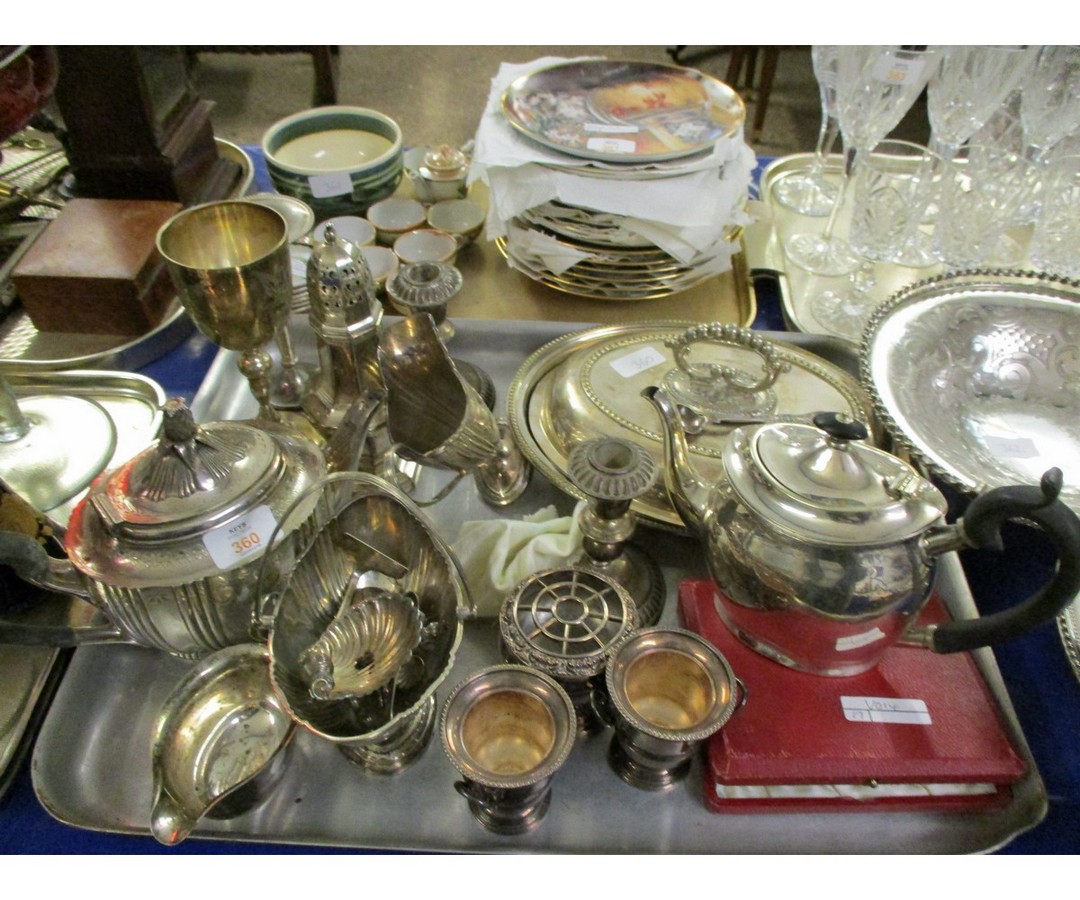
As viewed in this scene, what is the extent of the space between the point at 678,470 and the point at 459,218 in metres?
0.66

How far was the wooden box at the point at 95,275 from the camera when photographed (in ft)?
2.94

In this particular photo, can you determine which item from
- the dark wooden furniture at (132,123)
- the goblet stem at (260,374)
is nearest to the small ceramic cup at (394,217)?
the dark wooden furniture at (132,123)

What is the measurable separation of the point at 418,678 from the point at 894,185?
33.6 inches

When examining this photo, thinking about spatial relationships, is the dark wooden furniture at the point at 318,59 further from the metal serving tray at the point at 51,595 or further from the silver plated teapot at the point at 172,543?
the silver plated teapot at the point at 172,543

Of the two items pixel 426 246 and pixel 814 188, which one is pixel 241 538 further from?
pixel 814 188

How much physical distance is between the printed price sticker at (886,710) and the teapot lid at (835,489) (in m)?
0.16

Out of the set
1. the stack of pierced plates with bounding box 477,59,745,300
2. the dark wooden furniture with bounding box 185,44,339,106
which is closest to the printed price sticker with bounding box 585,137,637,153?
the stack of pierced plates with bounding box 477,59,745,300

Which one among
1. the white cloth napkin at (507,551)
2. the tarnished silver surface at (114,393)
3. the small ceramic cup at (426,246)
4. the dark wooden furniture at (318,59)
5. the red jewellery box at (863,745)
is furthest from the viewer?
the dark wooden furniture at (318,59)

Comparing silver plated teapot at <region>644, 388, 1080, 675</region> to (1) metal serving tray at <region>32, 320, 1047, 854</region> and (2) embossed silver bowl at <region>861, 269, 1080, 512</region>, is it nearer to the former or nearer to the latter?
(1) metal serving tray at <region>32, 320, 1047, 854</region>

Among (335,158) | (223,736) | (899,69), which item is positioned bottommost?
(223,736)

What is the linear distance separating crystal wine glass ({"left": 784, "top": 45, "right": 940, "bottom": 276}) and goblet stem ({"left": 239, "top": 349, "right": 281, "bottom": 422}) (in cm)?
76

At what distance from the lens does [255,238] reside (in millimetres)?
767

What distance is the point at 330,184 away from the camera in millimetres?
1079

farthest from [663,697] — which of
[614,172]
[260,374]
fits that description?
[614,172]
